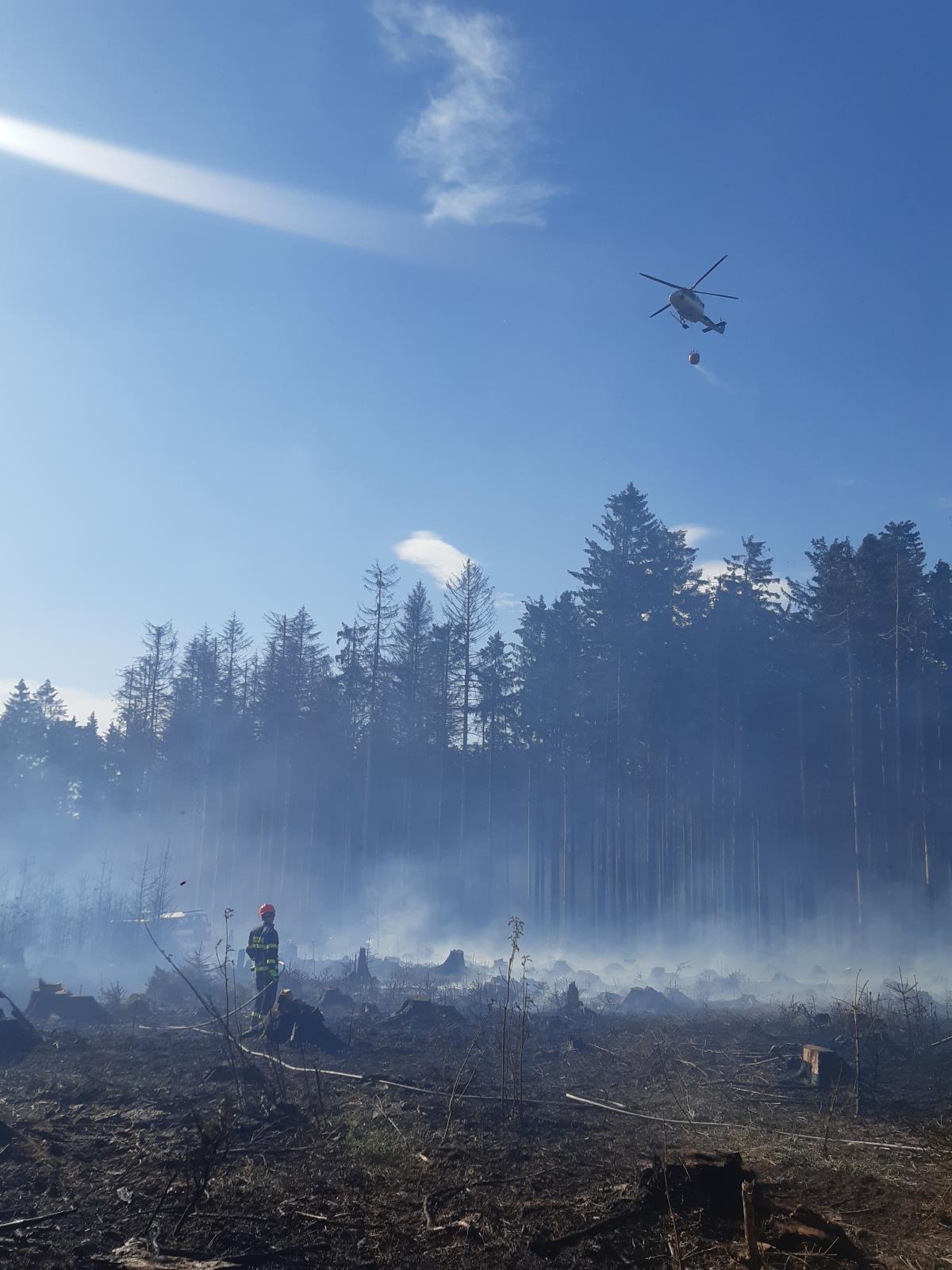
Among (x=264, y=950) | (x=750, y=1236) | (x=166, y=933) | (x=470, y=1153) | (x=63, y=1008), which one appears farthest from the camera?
(x=166, y=933)

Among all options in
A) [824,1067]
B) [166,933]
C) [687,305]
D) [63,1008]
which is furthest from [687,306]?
[166,933]

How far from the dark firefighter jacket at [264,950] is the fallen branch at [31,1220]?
915cm

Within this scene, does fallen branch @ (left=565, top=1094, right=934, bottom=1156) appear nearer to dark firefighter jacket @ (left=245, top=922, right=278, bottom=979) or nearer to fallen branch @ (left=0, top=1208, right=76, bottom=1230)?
dark firefighter jacket @ (left=245, top=922, right=278, bottom=979)

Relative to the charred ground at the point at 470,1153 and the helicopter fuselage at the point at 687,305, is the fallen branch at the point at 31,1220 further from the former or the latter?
the helicopter fuselage at the point at 687,305

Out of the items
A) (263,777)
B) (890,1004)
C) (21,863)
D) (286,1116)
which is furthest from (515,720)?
(286,1116)

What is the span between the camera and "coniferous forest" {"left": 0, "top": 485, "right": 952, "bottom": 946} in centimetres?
4028

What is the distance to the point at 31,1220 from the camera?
7.07 metres

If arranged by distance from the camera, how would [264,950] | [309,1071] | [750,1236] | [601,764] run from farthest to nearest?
[601,764], [264,950], [309,1071], [750,1236]

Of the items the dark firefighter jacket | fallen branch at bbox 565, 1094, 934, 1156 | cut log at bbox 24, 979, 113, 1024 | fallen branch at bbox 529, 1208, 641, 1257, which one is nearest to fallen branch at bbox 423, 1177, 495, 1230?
fallen branch at bbox 529, 1208, 641, 1257

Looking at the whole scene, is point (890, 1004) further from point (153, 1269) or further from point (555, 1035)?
point (153, 1269)

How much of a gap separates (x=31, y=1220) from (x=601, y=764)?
130ft

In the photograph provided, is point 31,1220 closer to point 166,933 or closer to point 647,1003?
point 647,1003

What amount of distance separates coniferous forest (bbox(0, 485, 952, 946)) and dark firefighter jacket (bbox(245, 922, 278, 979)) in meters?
29.0

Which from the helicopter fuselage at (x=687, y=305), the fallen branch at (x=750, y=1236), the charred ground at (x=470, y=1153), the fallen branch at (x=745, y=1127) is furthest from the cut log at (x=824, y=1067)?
the helicopter fuselage at (x=687, y=305)
